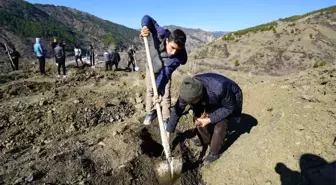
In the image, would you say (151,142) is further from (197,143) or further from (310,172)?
(310,172)

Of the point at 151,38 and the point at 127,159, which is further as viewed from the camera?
the point at 151,38

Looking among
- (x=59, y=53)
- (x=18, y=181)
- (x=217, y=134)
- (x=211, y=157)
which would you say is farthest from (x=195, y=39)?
(x=18, y=181)

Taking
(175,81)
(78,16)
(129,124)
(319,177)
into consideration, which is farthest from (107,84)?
(78,16)

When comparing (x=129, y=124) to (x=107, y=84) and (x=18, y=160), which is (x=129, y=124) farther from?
(x=107, y=84)

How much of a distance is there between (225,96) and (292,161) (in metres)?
1.11

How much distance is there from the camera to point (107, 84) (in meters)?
9.51

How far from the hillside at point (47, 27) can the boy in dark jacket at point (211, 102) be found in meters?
11.9

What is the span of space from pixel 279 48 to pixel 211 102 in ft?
63.2

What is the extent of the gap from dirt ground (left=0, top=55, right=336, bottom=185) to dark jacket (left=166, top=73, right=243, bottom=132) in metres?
0.64

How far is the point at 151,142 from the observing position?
4.54m

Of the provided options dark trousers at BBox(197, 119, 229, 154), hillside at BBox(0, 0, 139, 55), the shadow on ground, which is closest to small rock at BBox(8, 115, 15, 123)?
dark trousers at BBox(197, 119, 229, 154)

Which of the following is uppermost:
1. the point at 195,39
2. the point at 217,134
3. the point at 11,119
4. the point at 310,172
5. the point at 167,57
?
the point at 195,39

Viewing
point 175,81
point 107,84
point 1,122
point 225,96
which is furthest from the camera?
point 107,84

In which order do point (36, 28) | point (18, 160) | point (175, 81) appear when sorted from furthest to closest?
point (36, 28), point (175, 81), point (18, 160)
